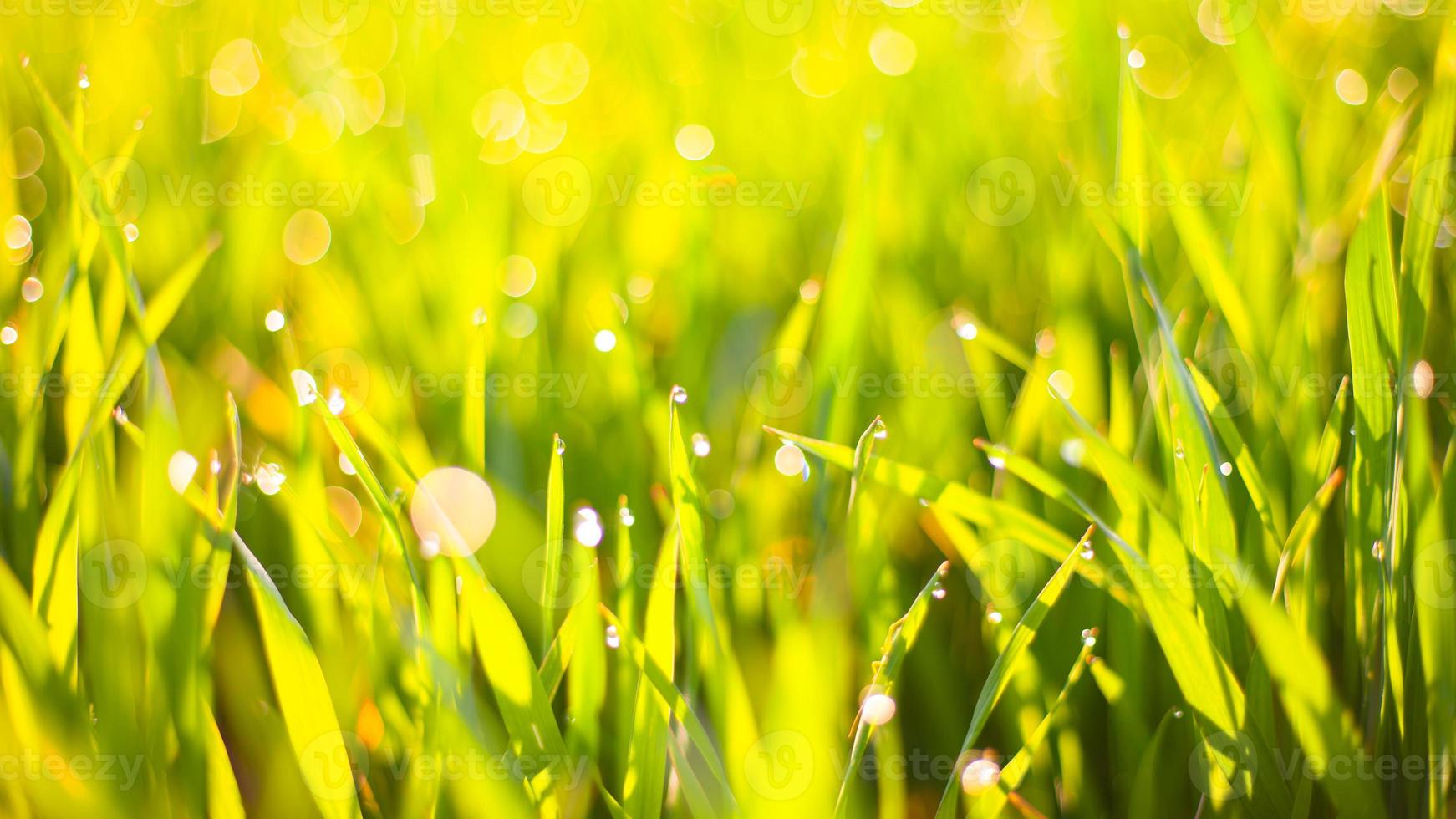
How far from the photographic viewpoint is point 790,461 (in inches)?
23.6

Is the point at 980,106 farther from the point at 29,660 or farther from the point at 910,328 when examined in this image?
the point at 29,660

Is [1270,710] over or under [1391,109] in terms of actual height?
under

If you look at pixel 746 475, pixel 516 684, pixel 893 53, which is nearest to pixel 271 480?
pixel 516 684

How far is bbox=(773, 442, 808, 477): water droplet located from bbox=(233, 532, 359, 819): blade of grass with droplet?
0.96 ft

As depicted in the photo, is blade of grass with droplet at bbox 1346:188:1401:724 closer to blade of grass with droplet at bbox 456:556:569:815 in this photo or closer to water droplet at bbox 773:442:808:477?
water droplet at bbox 773:442:808:477

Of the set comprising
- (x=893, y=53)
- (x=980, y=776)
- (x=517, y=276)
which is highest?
(x=893, y=53)

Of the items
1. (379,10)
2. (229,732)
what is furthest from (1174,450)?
(379,10)

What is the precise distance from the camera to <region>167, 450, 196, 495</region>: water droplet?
19.6 inches

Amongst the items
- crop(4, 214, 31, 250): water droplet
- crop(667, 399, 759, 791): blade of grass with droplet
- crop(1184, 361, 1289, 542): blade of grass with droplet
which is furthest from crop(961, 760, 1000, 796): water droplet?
crop(4, 214, 31, 250): water droplet

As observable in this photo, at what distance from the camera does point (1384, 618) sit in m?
0.46

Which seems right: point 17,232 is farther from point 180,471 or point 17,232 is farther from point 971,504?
point 971,504

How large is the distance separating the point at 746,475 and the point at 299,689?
Answer: 277 millimetres

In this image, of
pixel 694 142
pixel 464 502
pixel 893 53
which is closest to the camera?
pixel 464 502

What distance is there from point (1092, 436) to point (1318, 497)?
0.11m
